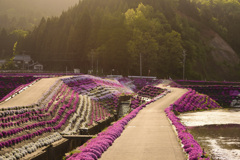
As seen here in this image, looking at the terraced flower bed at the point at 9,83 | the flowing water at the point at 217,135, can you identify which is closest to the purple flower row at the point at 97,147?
the flowing water at the point at 217,135

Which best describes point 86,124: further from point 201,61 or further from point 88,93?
point 201,61

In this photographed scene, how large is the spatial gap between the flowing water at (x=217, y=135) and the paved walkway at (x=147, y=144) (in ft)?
12.7

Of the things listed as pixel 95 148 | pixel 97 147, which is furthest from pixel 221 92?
pixel 95 148

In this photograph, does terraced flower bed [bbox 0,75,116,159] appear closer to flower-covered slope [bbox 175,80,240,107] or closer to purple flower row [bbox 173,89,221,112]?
purple flower row [bbox 173,89,221,112]

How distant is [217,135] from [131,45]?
8759cm

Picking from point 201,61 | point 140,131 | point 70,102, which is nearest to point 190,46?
point 201,61

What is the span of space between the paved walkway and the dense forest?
81717mm

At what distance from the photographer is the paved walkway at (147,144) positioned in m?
22.1

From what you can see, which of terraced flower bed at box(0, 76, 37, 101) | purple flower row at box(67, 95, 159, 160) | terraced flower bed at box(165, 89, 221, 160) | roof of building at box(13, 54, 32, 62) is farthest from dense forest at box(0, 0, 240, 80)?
purple flower row at box(67, 95, 159, 160)

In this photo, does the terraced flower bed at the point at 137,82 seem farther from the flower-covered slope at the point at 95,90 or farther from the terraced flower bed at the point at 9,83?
the terraced flower bed at the point at 9,83

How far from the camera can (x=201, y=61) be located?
158000mm

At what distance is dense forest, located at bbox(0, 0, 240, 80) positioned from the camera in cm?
12550

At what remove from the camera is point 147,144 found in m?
25.8

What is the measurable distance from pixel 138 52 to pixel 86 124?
3198 inches
